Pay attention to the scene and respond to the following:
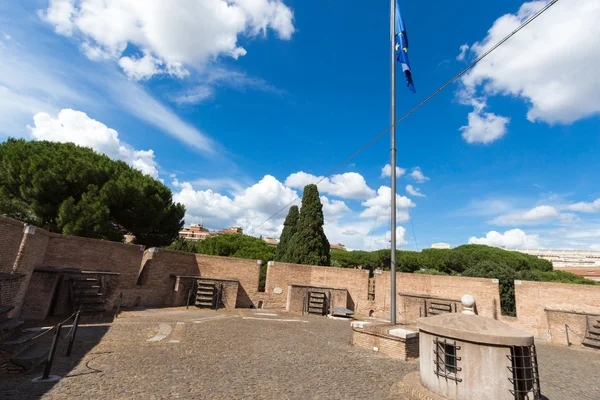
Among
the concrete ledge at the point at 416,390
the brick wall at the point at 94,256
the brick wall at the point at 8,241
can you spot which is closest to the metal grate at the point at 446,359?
the concrete ledge at the point at 416,390

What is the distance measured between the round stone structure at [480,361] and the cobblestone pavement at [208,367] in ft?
3.40

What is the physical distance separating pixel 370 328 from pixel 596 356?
26.5ft

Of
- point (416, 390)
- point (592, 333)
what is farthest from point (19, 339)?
point (592, 333)

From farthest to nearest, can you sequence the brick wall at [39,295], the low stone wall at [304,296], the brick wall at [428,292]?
1. the low stone wall at [304,296]
2. the brick wall at [428,292]
3. the brick wall at [39,295]

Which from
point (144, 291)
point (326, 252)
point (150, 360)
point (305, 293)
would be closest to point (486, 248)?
point (326, 252)

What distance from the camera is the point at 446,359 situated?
4.71 metres

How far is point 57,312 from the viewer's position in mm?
9836

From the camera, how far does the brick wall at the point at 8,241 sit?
26.0 ft

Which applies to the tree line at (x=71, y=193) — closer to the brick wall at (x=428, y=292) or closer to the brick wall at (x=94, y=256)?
the brick wall at (x=94, y=256)

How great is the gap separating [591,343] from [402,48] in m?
12.7

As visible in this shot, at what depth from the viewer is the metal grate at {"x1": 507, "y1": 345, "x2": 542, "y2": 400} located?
4152mm

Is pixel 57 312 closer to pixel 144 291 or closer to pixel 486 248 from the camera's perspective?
pixel 144 291

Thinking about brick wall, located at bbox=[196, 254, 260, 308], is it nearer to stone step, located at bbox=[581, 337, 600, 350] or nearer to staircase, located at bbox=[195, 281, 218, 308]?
staircase, located at bbox=[195, 281, 218, 308]

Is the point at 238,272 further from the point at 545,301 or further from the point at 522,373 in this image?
the point at 545,301
